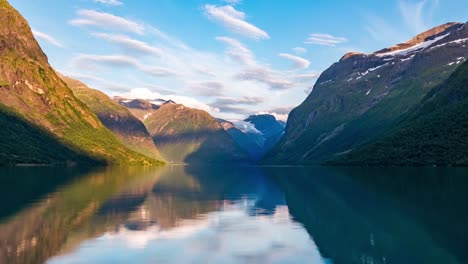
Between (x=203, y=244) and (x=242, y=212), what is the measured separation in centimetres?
2093

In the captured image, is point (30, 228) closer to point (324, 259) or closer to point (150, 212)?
point (150, 212)

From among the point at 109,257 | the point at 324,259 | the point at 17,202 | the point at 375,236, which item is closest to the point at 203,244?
the point at 109,257

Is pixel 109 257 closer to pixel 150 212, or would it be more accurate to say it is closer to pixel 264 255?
pixel 264 255

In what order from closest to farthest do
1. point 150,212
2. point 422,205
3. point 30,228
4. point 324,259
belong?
point 324,259 → point 30,228 → point 150,212 → point 422,205

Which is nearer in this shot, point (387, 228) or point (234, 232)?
point (234, 232)

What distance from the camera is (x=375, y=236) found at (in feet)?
122

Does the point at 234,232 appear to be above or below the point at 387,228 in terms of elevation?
below

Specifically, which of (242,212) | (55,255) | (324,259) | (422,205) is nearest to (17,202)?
(242,212)

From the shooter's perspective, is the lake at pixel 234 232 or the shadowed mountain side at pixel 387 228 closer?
the lake at pixel 234 232

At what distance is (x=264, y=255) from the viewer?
31.1 m

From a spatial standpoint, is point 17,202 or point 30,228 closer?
point 30,228

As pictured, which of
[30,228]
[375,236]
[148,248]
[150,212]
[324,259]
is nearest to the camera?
[324,259]

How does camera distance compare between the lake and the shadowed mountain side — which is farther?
the shadowed mountain side

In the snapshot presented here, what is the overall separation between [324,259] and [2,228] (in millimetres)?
28435
